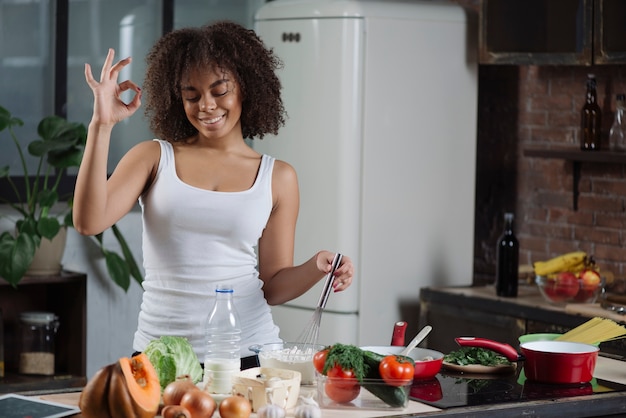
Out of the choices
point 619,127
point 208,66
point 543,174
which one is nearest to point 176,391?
point 208,66

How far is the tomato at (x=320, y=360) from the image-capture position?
227 cm

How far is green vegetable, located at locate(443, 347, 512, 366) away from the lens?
260 cm

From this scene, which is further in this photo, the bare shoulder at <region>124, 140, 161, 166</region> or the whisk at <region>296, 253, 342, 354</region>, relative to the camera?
the bare shoulder at <region>124, 140, 161, 166</region>

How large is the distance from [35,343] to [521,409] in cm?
268

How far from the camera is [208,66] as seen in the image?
109 inches

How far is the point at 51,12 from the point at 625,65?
2.34 m

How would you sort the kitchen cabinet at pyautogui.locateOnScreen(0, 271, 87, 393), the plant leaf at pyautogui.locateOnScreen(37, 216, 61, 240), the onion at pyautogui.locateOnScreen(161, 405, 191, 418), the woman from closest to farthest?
the onion at pyautogui.locateOnScreen(161, 405, 191, 418) < the woman < the plant leaf at pyautogui.locateOnScreen(37, 216, 61, 240) < the kitchen cabinet at pyautogui.locateOnScreen(0, 271, 87, 393)

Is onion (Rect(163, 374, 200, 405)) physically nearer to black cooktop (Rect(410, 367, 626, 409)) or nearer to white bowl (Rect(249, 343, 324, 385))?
white bowl (Rect(249, 343, 324, 385))

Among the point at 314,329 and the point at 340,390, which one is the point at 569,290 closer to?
the point at 314,329

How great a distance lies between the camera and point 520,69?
4.93 metres

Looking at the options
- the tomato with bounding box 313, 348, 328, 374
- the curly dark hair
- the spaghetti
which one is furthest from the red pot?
the curly dark hair

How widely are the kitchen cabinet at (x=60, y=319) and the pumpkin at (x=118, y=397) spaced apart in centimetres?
240

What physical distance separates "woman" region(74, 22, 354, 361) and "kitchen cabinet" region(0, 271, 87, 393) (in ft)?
5.92

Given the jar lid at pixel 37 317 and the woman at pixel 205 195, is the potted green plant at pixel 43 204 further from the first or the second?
the woman at pixel 205 195
